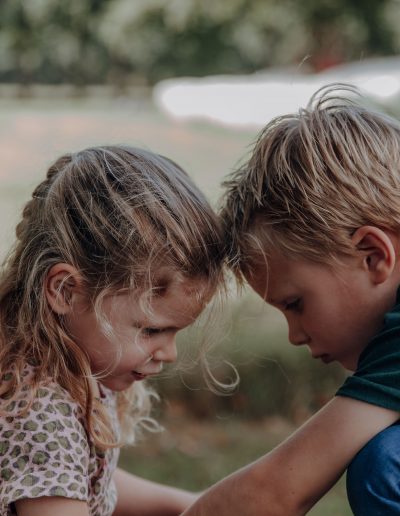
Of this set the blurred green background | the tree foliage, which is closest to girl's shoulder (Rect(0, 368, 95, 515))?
the blurred green background

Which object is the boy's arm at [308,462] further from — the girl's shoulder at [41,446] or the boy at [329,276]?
the girl's shoulder at [41,446]

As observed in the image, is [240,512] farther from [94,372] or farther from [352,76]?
[352,76]

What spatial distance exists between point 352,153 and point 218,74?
2576 cm

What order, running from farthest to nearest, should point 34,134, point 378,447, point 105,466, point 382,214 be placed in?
1. point 34,134
2. point 105,466
3. point 382,214
4. point 378,447

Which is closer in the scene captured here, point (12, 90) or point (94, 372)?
point (94, 372)

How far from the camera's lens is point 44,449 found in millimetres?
1738

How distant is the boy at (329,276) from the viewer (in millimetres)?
1737

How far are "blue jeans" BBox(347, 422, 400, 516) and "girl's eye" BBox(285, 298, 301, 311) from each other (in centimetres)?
33

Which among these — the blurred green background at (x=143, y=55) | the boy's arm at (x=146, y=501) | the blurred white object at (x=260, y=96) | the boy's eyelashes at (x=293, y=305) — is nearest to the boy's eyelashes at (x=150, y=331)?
the boy's eyelashes at (x=293, y=305)

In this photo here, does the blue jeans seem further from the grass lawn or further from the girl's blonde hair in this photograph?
the grass lawn

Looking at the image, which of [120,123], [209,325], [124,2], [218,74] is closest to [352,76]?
[120,123]

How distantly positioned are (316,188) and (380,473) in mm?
579

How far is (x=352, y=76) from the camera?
955 cm

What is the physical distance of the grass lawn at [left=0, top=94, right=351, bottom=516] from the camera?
3.91 m
